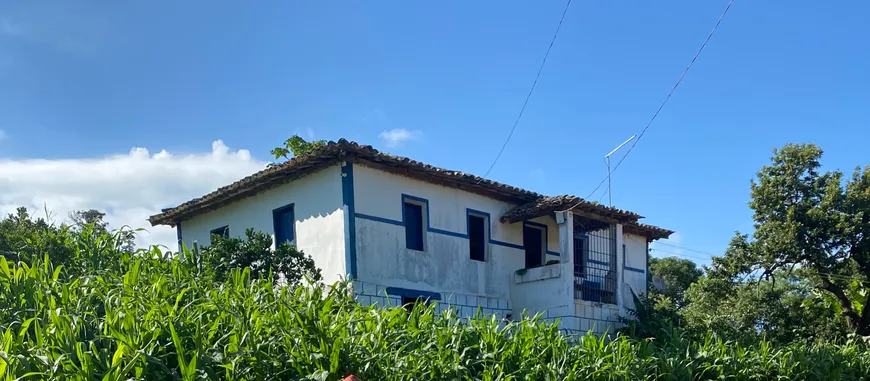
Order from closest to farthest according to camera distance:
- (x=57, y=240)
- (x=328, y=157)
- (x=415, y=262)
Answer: (x=57, y=240), (x=328, y=157), (x=415, y=262)

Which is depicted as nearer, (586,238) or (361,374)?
(361,374)

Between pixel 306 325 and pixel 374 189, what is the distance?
9.30 m

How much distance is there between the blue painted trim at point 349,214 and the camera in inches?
542

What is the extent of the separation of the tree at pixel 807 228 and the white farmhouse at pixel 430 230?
8.98 ft

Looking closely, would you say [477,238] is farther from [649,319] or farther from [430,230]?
[649,319]

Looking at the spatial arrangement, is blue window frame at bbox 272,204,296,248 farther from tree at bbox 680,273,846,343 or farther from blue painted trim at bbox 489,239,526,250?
tree at bbox 680,273,846,343

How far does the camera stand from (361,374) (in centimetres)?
522

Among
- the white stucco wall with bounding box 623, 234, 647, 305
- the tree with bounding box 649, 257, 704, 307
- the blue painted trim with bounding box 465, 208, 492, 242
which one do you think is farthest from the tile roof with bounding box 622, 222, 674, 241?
the tree with bounding box 649, 257, 704, 307

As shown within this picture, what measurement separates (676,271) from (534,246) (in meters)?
23.0

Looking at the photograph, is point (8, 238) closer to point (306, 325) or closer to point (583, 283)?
point (306, 325)

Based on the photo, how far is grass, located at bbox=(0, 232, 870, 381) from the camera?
4363mm

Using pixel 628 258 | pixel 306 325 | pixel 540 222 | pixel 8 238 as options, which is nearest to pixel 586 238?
pixel 540 222

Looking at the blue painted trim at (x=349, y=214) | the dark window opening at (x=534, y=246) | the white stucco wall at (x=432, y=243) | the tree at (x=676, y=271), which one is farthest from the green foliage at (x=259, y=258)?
the tree at (x=676, y=271)

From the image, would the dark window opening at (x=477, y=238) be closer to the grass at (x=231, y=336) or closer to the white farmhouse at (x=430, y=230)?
the white farmhouse at (x=430, y=230)
